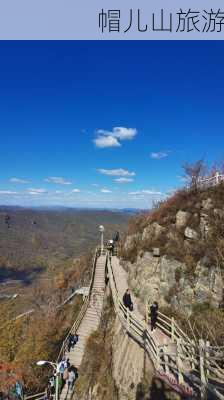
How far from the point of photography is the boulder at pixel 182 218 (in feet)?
75.7

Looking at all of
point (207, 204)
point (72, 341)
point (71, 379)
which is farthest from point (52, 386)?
point (207, 204)

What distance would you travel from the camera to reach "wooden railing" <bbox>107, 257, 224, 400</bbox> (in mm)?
9258

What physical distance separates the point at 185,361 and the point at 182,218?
1237cm

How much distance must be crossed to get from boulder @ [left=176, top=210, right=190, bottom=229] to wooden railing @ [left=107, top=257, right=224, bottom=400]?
8428mm

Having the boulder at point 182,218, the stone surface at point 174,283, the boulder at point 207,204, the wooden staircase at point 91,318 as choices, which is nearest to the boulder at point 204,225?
the boulder at point 207,204

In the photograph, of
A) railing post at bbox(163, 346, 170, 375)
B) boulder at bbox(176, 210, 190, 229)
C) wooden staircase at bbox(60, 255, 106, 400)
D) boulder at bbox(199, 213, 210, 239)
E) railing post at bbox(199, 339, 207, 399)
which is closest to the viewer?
railing post at bbox(199, 339, 207, 399)

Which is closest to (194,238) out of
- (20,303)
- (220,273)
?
(220,273)

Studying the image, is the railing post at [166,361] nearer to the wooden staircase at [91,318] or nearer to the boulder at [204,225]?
the wooden staircase at [91,318]

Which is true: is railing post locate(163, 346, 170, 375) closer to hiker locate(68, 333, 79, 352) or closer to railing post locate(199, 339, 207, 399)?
railing post locate(199, 339, 207, 399)

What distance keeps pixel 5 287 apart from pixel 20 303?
2307 inches

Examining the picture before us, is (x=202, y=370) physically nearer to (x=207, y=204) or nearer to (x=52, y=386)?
(x=52, y=386)

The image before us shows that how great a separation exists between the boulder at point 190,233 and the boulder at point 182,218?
0.89 m

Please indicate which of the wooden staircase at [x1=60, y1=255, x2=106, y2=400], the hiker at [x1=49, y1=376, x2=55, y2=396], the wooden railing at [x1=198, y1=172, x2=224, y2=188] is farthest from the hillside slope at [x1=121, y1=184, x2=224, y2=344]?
the hiker at [x1=49, y1=376, x2=55, y2=396]

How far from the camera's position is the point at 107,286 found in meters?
25.0
